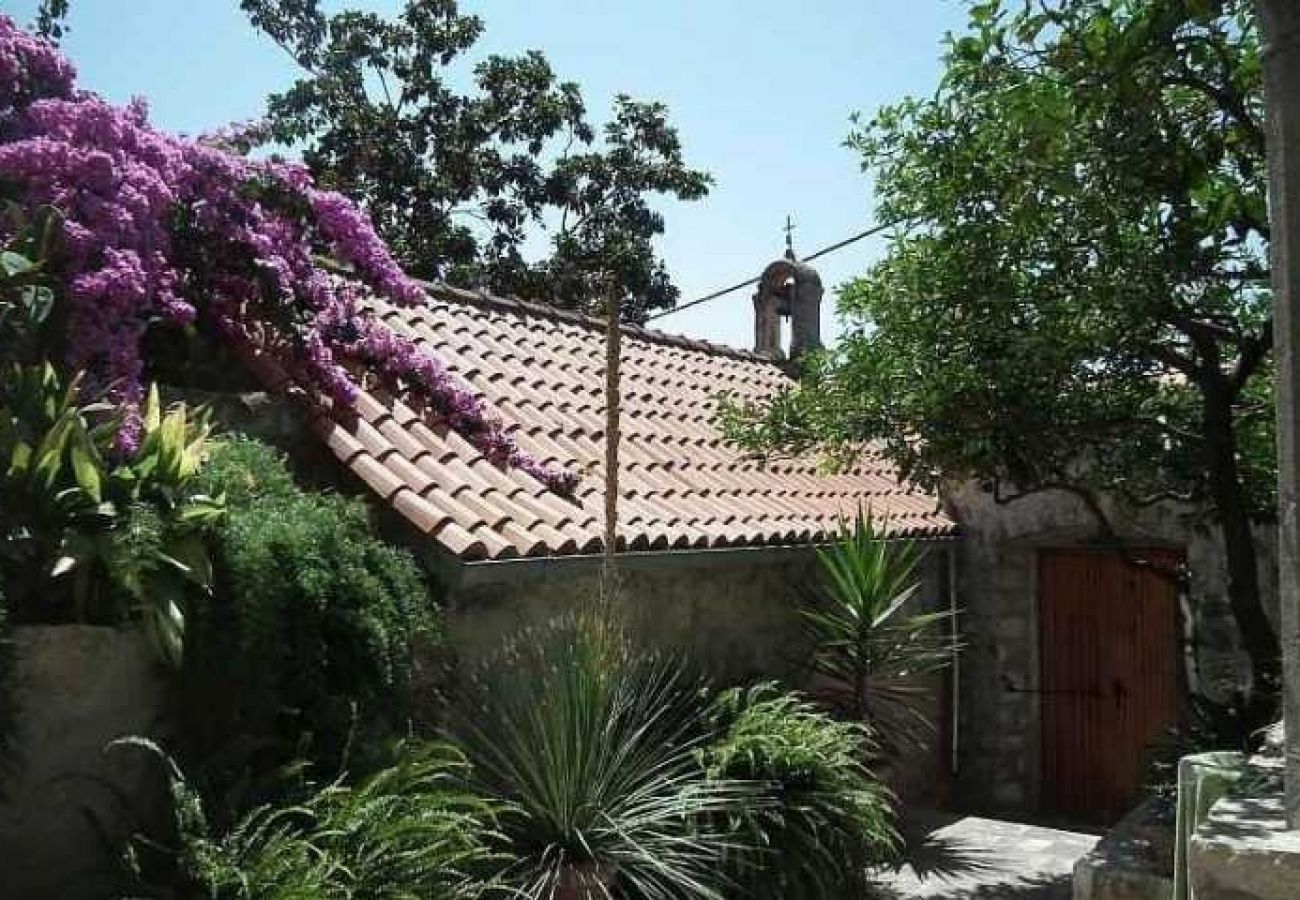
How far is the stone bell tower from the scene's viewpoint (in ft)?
38.2

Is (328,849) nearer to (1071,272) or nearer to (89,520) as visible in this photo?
(89,520)

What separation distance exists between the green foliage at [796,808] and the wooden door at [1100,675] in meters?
4.21

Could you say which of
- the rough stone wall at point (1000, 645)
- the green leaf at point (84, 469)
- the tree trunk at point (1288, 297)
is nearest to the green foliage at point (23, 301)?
the green leaf at point (84, 469)

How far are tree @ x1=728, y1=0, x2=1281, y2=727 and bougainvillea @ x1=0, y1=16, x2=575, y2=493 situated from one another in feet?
6.16

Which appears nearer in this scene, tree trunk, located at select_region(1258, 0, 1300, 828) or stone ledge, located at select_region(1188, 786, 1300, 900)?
stone ledge, located at select_region(1188, 786, 1300, 900)

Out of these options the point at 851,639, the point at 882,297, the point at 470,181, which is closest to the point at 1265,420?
the point at 882,297

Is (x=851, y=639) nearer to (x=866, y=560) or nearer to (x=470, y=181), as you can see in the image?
(x=866, y=560)

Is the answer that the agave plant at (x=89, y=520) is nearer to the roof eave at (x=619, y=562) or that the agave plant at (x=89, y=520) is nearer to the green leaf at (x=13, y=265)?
the green leaf at (x=13, y=265)

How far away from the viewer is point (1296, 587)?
2.16 m

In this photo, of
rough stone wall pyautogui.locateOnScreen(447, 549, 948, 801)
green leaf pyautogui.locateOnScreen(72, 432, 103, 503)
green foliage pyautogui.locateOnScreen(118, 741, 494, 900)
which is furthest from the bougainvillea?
green foliage pyautogui.locateOnScreen(118, 741, 494, 900)

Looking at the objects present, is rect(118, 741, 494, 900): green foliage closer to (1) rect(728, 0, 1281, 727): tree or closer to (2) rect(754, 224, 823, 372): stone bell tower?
(1) rect(728, 0, 1281, 727): tree

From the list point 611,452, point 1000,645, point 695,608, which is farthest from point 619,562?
point 1000,645

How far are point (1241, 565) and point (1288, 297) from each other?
3.12m

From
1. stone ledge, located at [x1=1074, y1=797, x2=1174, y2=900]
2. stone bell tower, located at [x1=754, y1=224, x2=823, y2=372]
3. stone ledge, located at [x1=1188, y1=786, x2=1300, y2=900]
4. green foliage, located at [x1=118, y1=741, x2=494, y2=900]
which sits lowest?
stone ledge, located at [x1=1074, y1=797, x2=1174, y2=900]
